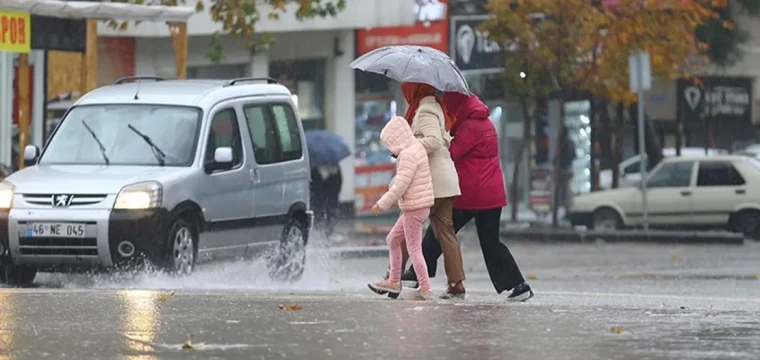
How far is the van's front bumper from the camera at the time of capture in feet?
46.8

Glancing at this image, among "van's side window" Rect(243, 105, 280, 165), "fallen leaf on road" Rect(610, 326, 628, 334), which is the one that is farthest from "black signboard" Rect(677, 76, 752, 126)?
"fallen leaf on road" Rect(610, 326, 628, 334)

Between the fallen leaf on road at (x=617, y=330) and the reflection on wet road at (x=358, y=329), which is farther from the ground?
the fallen leaf on road at (x=617, y=330)

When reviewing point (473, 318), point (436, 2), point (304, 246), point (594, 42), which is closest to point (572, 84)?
point (594, 42)

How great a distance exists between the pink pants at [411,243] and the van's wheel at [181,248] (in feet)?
10.5

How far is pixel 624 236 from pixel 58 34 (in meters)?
9.66

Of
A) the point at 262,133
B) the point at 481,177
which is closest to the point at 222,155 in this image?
the point at 262,133

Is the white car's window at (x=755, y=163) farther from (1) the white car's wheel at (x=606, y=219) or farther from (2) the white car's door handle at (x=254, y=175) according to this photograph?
(2) the white car's door handle at (x=254, y=175)

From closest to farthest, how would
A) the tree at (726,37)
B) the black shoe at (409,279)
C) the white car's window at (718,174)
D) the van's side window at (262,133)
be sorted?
the black shoe at (409,279) → the van's side window at (262,133) → the white car's window at (718,174) → the tree at (726,37)

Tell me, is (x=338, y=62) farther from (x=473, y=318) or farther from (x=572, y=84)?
(x=473, y=318)

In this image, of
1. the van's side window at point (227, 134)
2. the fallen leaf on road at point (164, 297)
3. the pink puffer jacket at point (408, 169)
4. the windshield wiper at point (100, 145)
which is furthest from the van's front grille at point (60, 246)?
the pink puffer jacket at point (408, 169)

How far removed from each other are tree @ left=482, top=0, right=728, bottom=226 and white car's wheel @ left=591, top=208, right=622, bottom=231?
712 millimetres

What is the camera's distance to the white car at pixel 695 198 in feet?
93.9

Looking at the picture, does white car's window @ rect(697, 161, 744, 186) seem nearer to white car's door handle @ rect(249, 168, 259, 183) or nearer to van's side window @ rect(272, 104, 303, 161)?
van's side window @ rect(272, 104, 303, 161)

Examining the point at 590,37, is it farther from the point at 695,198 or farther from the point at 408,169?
the point at 408,169
